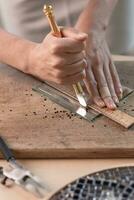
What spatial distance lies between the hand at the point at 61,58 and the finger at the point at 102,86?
0.06 meters

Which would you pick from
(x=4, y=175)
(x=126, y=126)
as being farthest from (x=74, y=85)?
(x=4, y=175)

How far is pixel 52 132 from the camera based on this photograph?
80 centimetres

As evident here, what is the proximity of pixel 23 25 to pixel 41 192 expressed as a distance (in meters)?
0.59

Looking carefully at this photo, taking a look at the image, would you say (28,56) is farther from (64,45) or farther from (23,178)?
(23,178)

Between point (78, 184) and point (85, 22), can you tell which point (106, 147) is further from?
point (85, 22)

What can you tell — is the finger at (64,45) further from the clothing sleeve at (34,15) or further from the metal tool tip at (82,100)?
the clothing sleeve at (34,15)

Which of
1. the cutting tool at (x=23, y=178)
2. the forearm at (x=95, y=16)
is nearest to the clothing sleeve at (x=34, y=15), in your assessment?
the forearm at (x=95, y=16)

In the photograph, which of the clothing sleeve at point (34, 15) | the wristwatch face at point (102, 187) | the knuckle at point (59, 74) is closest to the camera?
the wristwatch face at point (102, 187)

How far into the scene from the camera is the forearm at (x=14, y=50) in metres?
0.94

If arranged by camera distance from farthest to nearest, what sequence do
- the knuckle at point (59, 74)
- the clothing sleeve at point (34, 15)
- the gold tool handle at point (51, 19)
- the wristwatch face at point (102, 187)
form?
the clothing sleeve at point (34, 15) < the knuckle at point (59, 74) < the gold tool handle at point (51, 19) < the wristwatch face at point (102, 187)

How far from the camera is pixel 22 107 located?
870 millimetres

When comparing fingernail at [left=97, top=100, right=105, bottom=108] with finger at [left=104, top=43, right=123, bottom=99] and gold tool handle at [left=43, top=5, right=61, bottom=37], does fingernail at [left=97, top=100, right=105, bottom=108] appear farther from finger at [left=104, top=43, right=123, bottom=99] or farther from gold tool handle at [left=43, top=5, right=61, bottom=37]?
gold tool handle at [left=43, top=5, right=61, bottom=37]

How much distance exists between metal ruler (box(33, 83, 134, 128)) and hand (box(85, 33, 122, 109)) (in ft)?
0.05

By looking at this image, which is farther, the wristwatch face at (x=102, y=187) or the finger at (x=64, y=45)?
the finger at (x=64, y=45)
